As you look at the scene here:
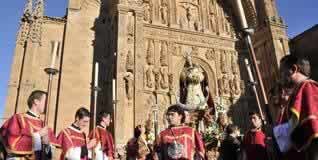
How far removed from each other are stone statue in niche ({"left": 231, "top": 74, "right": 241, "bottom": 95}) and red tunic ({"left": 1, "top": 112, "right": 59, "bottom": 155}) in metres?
11.2

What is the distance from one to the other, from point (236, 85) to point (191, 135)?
1018 cm

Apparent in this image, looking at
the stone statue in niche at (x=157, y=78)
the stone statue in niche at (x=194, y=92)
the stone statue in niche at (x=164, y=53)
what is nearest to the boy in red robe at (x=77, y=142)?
the stone statue in niche at (x=194, y=92)

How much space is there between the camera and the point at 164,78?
13.3 meters

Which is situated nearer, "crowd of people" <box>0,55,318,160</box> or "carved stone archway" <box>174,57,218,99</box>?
"crowd of people" <box>0,55,318,160</box>

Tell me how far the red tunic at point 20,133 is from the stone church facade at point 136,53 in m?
5.99

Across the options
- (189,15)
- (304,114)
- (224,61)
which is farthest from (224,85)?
(304,114)

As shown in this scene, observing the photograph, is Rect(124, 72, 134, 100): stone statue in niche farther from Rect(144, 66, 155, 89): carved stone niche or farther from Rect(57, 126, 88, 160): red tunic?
Rect(57, 126, 88, 160): red tunic

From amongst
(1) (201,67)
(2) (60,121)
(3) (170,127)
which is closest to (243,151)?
(3) (170,127)

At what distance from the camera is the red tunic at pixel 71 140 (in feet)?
15.6

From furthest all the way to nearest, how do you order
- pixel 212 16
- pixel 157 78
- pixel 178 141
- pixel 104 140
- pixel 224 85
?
1. pixel 212 16
2. pixel 224 85
3. pixel 157 78
4. pixel 104 140
5. pixel 178 141

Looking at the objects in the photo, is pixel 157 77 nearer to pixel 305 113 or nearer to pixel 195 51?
pixel 195 51

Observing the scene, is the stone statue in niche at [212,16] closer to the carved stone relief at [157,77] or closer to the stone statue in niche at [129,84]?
the carved stone relief at [157,77]

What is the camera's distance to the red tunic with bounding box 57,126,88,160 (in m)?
4.74

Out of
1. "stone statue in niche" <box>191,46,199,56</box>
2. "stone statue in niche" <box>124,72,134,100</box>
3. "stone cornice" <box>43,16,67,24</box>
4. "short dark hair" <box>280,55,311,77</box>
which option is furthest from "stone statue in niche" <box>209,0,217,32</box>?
"short dark hair" <box>280,55,311,77</box>
